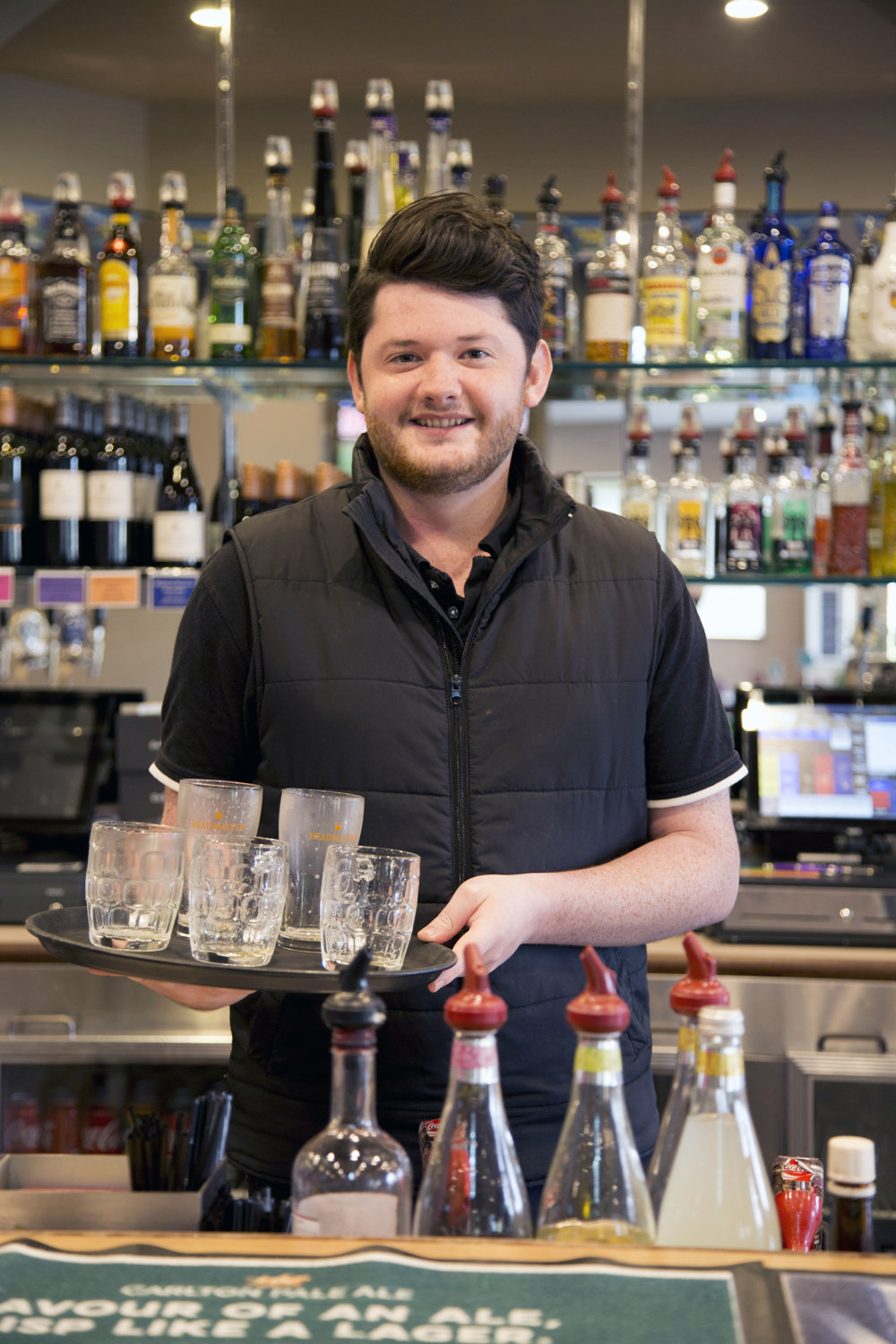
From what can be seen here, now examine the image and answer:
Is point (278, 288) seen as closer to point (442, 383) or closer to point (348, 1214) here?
point (442, 383)

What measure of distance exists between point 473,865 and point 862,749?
1396mm

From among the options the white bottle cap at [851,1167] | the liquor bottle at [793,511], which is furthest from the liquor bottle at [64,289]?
the white bottle cap at [851,1167]

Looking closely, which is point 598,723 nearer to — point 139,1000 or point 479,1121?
point 479,1121

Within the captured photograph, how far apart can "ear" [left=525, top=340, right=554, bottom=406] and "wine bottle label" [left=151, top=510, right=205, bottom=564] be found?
1321 mm

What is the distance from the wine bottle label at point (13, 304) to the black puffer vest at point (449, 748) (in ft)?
4.94

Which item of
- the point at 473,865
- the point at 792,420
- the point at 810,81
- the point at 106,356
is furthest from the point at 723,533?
the point at 473,865

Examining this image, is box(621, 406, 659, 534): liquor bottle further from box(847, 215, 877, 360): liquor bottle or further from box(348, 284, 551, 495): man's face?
box(348, 284, 551, 495): man's face

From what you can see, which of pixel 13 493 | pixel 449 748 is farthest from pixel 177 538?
pixel 449 748

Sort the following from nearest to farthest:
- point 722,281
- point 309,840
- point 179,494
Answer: point 309,840 < point 722,281 < point 179,494

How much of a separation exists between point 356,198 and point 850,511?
1202 mm

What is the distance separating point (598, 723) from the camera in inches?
59.8

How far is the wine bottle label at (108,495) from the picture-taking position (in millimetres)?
2777

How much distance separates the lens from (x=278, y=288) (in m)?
2.74

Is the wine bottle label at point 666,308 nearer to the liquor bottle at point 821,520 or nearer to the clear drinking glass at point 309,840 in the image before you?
the liquor bottle at point 821,520
